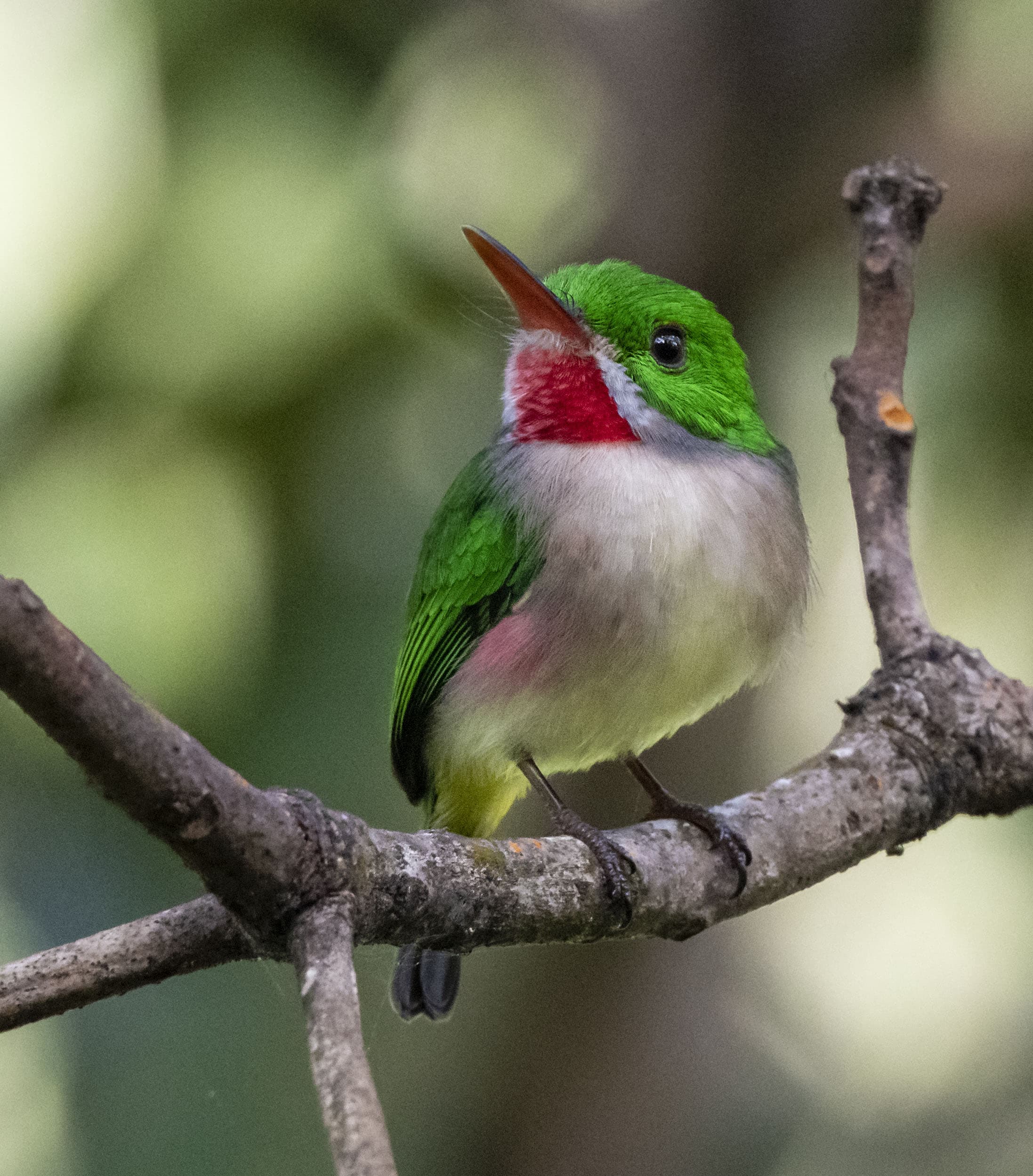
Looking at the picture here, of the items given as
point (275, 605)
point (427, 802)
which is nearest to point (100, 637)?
point (275, 605)

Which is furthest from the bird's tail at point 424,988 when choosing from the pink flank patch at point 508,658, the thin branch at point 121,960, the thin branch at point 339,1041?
the thin branch at point 339,1041

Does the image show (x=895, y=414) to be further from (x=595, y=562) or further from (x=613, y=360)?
(x=595, y=562)

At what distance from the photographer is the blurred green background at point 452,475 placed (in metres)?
3.04

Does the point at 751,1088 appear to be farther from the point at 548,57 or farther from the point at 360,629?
the point at 548,57

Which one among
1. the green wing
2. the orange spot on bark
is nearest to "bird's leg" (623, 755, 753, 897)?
the green wing

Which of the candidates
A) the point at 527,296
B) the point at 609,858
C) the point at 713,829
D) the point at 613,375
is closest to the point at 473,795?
the point at 713,829

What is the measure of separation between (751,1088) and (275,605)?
177 centimetres

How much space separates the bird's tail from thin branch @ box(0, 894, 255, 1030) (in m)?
1.12

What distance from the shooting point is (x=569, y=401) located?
2.52 m

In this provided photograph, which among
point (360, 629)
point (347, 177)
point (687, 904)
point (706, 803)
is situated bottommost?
point (687, 904)

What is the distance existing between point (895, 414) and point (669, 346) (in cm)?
60

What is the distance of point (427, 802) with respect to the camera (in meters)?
2.83

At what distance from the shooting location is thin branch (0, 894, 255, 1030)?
4.80ft

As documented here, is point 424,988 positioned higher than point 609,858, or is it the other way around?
point 424,988
